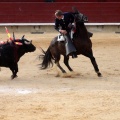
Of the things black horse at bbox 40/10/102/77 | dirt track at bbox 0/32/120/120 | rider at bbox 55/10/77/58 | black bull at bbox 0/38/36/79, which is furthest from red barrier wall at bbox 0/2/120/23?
black bull at bbox 0/38/36/79

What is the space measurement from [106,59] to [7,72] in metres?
2.81

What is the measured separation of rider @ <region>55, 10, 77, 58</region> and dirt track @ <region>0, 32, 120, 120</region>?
1.69 ft

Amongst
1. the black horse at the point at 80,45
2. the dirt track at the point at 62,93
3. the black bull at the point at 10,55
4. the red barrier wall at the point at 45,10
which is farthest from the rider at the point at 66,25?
the red barrier wall at the point at 45,10

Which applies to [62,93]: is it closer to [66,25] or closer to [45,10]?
[66,25]

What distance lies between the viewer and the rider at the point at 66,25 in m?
9.37

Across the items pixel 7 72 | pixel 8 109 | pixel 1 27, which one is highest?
pixel 8 109

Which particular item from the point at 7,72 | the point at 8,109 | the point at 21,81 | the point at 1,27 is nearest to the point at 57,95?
the point at 8,109

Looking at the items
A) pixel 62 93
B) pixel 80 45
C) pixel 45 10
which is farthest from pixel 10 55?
pixel 45 10

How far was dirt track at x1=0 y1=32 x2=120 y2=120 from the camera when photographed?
6.07 metres

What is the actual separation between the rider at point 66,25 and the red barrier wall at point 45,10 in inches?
365

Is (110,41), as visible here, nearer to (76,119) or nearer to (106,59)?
(106,59)

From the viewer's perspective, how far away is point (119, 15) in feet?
61.6

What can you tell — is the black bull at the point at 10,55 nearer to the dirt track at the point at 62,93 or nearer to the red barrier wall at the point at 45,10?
the dirt track at the point at 62,93

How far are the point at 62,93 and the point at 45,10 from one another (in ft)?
38.2
